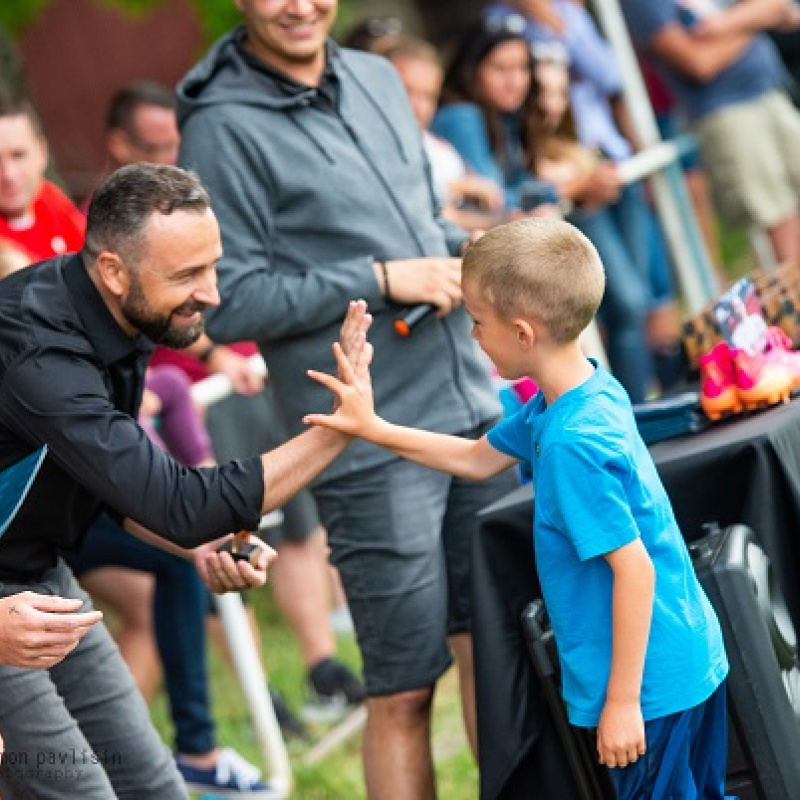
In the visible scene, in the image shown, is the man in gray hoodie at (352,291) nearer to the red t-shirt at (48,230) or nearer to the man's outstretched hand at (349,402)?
the man's outstretched hand at (349,402)

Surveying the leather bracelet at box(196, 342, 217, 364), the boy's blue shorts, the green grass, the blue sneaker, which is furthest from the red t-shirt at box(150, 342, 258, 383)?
the boy's blue shorts

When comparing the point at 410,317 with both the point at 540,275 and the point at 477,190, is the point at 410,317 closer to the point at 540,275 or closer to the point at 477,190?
the point at 540,275

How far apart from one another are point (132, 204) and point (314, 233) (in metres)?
0.78

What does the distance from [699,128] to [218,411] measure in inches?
120

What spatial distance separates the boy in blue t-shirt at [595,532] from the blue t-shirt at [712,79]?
4107mm

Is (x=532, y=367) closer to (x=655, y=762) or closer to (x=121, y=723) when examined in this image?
(x=655, y=762)

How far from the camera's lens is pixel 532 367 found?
10.5ft

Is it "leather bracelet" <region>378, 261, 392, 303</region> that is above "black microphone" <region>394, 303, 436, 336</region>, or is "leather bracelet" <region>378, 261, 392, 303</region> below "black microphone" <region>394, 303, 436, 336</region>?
above

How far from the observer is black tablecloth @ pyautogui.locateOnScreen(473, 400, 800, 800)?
3.62 metres

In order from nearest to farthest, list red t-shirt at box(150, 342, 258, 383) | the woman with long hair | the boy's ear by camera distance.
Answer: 1. the boy's ear
2. red t-shirt at box(150, 342, 258, 383)
3. the woman with long hair

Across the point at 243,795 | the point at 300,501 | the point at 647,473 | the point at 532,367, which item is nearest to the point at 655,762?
the point at 647,473

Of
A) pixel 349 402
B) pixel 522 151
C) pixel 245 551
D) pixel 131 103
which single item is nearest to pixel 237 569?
pixel 245 551

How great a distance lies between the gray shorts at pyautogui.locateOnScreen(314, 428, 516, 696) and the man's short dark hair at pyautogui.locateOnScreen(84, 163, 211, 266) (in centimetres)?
87

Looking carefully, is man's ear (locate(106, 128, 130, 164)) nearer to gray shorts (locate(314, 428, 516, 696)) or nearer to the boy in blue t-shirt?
gray shorts (locate(314, 428, 516, 696))
